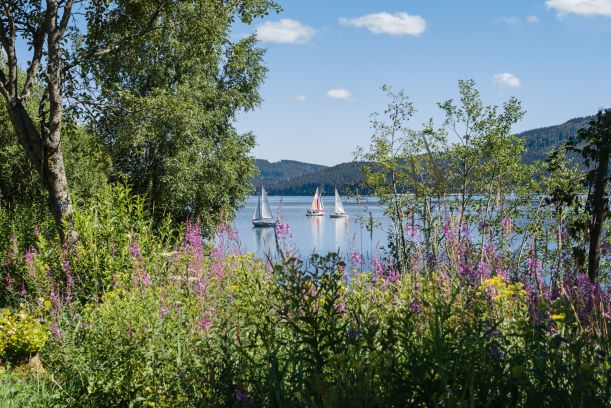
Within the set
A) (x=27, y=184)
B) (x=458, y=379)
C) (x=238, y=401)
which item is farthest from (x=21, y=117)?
(x=27, y=184)

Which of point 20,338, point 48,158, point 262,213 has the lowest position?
point 262,213

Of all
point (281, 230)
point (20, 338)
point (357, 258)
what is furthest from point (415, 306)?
point (20, 338)

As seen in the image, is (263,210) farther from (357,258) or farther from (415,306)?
Result: (415,306)

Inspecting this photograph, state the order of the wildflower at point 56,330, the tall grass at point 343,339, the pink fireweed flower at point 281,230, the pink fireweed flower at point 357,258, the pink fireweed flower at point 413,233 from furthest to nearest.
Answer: the pink fireweed flower at point 357,258
the wildflower at point 56,330
the pink fireweed flower at point 413,233
the pink fireweed flower at point 281,230
the tall grass at point 343,339

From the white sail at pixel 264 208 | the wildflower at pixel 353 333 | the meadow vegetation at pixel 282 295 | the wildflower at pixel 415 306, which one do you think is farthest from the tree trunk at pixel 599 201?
the white sail at pixel 264 208

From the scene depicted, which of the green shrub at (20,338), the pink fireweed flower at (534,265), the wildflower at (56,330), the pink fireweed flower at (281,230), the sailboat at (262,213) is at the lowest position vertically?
the sailboat at (262,213)

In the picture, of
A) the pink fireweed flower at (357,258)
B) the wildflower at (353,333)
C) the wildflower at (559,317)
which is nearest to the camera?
the wildflower at (353,333)

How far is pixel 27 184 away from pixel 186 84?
7274 mm

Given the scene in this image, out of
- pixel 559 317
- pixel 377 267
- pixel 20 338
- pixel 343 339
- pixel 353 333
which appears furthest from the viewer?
pixel 20 338

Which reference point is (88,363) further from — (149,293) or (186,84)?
(186,84)

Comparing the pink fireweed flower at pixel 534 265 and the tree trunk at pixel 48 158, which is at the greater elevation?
the tree trunk at pixel 48 158

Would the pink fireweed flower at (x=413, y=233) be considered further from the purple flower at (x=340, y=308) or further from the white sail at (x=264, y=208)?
the white sail at (x=264, y=208)

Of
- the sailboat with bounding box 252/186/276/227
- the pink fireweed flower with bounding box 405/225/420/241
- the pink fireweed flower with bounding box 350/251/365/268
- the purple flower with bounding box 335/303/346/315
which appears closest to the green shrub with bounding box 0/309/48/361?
Result: the pink fireweed flower with bounding box 350/251/365/268

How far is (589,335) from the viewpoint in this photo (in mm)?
3395
